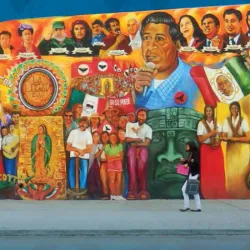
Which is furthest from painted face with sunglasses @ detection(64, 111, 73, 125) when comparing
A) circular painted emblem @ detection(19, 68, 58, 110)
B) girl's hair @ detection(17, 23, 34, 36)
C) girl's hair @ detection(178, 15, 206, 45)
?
girl's hair @ detection(178, 15, 206, 45)

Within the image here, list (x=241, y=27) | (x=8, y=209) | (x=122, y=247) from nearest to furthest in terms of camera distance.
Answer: (x=122, y=247) → (x=8, y=209) → (x=241, y=27)

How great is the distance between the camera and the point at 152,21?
15977mm

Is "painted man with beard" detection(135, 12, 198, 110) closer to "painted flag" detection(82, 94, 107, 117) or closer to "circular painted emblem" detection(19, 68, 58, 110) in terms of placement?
"painted flag" detection(82, 94, 107, 117)

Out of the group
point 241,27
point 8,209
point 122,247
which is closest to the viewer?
point 122,247

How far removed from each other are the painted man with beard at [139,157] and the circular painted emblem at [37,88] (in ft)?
8.43

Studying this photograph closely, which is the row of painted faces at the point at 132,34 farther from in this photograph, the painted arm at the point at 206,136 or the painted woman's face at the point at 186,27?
the painted arm at the point at 206,136

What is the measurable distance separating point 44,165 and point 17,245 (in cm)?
622

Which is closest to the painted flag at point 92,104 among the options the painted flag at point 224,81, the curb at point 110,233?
the painted flag at point 224,81

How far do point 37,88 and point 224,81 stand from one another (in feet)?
17.0

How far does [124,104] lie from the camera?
16.0m

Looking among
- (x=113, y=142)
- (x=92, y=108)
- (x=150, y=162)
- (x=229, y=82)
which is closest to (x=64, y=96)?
(x=92, y=108)

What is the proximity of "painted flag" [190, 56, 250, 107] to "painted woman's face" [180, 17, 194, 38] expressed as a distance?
3.08ft

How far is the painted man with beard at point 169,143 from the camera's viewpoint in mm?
15898

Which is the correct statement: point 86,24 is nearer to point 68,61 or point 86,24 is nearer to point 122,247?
point 68,61
